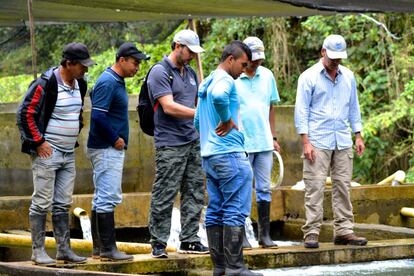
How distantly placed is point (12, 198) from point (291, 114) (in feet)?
13.6

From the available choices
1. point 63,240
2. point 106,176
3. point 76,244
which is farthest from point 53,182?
point 76,244

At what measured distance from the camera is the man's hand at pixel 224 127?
23.3 feet

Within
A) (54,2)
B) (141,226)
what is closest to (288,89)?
(141,226)

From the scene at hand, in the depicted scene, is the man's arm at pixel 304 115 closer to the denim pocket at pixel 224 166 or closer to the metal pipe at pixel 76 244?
the metal pipe at pixel 76 244

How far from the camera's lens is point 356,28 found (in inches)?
679

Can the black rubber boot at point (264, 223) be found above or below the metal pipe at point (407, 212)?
above

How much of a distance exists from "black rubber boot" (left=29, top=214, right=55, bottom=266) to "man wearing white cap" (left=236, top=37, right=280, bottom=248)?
1.80 metres

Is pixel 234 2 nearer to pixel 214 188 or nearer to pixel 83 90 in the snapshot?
pixel 83 90

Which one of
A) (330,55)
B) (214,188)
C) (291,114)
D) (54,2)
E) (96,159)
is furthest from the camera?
(291,114)

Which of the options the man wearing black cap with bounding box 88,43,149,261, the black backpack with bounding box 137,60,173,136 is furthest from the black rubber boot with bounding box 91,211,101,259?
the black backpack with bounding box 137,60,173,136

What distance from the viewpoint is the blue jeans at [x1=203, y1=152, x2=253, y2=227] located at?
7156 mm

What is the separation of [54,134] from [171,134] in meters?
0.94

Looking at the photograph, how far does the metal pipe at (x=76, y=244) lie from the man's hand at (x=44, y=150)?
183 centimetres

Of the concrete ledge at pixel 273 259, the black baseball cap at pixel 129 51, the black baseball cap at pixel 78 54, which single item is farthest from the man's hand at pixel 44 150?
the black baseball cap at pixel 129 51
